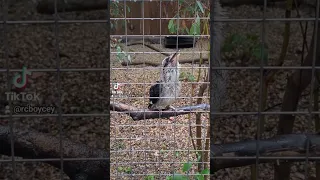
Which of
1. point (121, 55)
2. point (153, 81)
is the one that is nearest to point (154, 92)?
point (153, 81)

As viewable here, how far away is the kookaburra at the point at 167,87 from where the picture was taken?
2.65 m

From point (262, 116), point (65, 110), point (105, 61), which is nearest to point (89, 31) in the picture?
point (105, 61)

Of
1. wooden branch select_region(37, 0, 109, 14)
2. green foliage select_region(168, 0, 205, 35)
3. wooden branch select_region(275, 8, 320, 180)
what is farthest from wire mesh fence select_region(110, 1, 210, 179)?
wooden branch select_region(275, 8, 320, 180)

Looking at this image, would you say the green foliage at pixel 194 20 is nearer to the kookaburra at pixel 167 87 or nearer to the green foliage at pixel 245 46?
the kookaburra at pixel 167 87

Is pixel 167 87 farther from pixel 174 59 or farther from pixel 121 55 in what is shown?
pixel 121 55

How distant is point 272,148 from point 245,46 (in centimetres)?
32

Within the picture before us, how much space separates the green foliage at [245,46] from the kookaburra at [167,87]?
4.12ft

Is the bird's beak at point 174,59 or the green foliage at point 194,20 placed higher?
the green foliage at point 194,20

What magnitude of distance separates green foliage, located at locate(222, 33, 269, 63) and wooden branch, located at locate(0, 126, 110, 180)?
1.55ft

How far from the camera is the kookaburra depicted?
8.69 ft

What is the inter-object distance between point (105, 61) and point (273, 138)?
55 centimetres

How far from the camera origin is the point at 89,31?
51.9 inches

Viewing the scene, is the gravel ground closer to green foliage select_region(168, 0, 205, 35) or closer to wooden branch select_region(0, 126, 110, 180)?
wooden branch select_region(0, 126, 110, 180)

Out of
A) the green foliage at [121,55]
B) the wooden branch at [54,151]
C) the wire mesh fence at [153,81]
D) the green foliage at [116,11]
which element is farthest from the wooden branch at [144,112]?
the wooden branch at [54,151]
